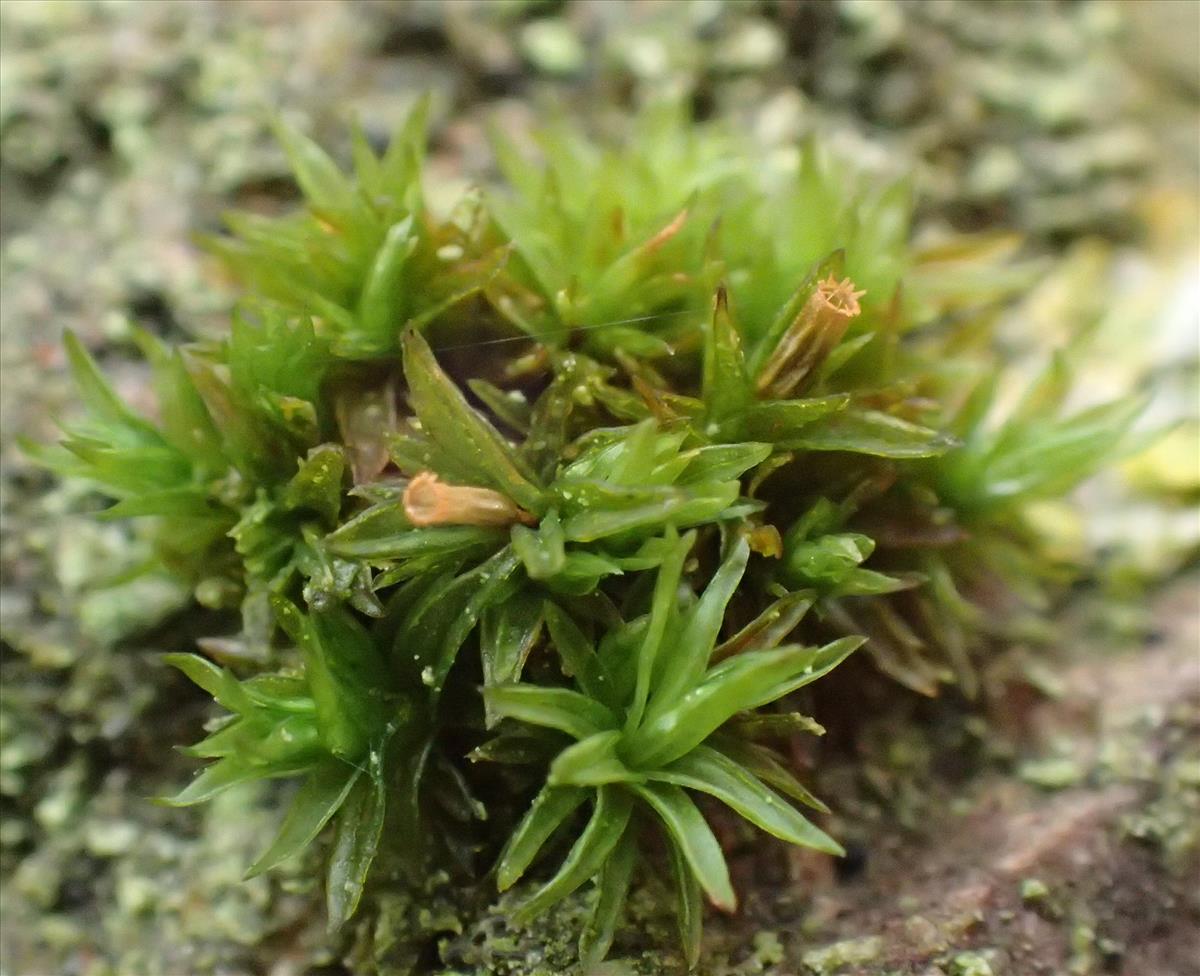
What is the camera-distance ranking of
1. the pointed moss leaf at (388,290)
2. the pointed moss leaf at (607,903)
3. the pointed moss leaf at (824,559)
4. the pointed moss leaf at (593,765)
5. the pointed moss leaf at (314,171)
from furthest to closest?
the pointed moss leaf at (314,171), the pointed moss leaf at (388,290), the pointed moss leaf at (824,559), the pointed moss leaf at (607,903), the pointed moss leaf at (593,765)

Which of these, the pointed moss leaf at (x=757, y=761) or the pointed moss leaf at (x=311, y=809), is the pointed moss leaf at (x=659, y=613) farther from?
the pointed moss leaf at (x=311, y=809)

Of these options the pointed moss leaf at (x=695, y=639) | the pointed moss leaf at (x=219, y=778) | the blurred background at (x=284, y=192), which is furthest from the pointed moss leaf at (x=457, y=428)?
the blurred background at (x=284, y=192)

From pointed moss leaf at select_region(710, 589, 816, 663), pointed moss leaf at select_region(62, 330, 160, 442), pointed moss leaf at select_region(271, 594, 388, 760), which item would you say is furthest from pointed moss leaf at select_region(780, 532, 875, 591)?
pointed moss leaf at select_region(62, 330, 160, 442)

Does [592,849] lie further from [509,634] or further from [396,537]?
[396,537]

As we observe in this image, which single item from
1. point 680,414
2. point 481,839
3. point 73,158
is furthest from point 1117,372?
point 73,158

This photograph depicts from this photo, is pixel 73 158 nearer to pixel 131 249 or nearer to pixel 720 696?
pixel 131 249

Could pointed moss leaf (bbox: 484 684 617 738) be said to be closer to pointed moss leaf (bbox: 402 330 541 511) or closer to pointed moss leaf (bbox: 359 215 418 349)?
pointed moss leaf (bbox: 402 330 541 511)
